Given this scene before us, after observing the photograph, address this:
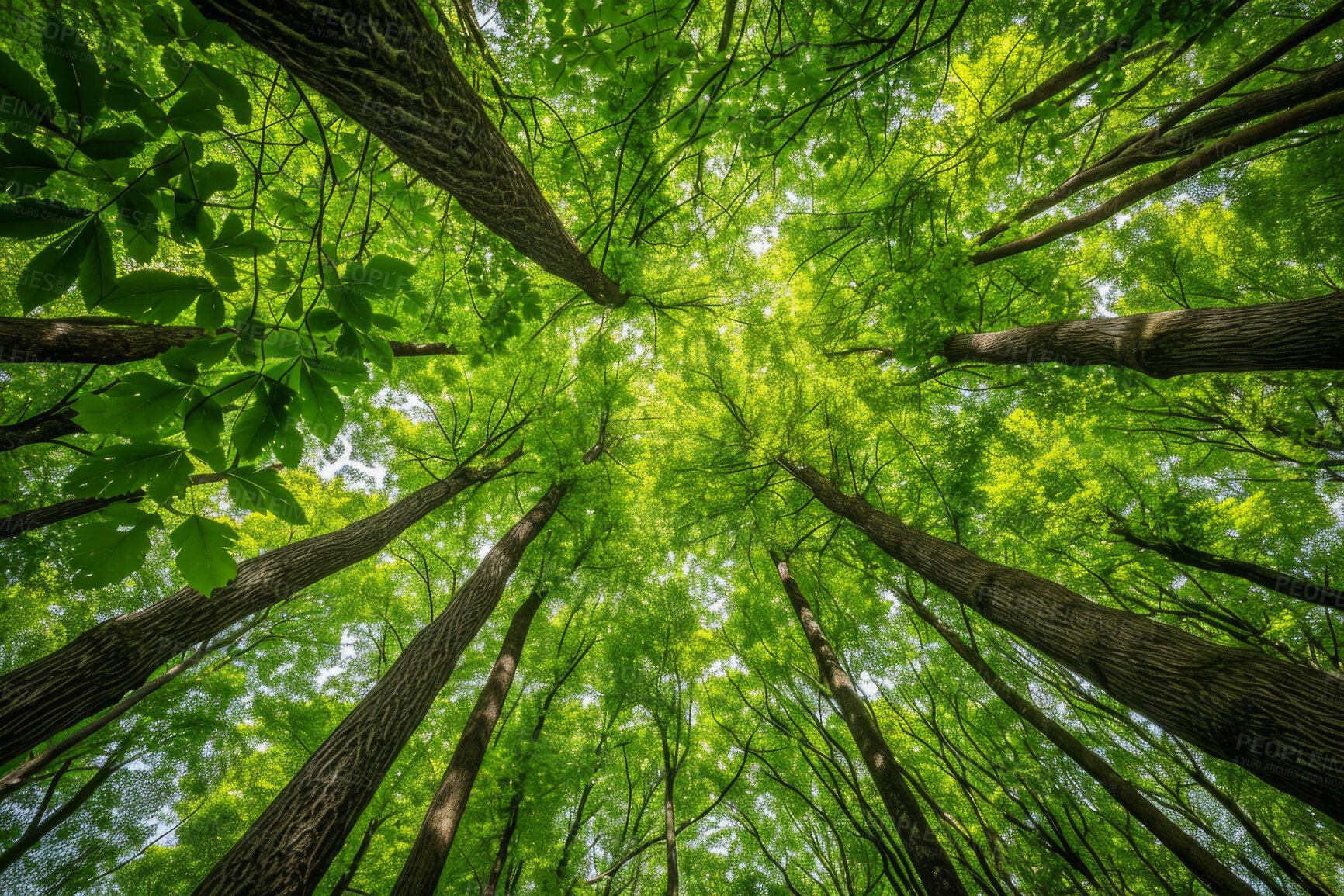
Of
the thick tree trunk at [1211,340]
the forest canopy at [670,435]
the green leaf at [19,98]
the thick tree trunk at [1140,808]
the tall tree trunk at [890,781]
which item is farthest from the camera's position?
the tall tree trunk at [890,781]

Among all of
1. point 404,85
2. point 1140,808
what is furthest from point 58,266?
point 1140,808

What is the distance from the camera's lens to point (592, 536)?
Answer: 650 centimetres

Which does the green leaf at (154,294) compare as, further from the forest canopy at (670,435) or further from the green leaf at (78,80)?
the green leaf at (78,80)

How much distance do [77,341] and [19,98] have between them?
4095 millimetres

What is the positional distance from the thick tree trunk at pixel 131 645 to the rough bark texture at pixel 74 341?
5.14 feet

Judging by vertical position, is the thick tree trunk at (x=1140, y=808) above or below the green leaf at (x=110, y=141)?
below

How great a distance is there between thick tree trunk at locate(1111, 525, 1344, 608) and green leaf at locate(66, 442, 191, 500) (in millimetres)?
6030

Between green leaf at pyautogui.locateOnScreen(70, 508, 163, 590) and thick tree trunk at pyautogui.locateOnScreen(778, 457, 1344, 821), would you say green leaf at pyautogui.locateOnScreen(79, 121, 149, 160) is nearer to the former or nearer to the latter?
green leaf at pyautogui.locateOnScreen(70, 508, 163, 590)

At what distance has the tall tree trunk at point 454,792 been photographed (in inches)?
131

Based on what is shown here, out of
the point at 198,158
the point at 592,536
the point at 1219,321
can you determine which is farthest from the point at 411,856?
the point at 1219,321

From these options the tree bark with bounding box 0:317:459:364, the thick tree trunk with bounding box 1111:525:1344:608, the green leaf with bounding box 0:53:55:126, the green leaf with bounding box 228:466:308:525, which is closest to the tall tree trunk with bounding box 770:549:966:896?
the thick tree trunk with bounding box 1111:525:1344:608

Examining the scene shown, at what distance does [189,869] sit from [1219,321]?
1462 cm

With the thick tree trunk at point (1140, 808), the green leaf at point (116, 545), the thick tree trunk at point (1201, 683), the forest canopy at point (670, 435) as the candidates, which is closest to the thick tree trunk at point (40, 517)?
the forest canopy at point (670, 435)

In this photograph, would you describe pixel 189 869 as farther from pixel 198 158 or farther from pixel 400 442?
pixel 198 158
